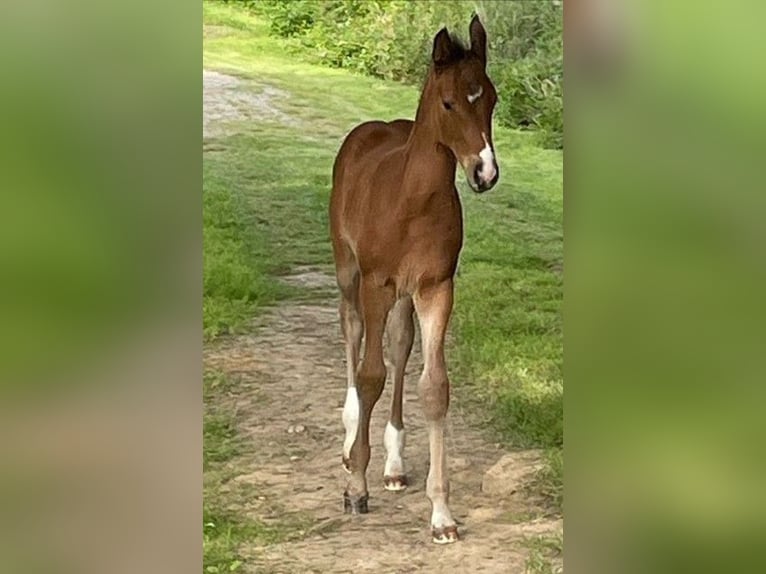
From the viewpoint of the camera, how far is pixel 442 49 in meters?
2.01

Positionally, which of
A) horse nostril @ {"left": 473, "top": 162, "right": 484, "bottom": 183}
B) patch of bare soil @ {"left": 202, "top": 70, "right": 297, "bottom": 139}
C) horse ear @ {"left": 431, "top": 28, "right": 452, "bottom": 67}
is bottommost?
horse nostril @ {"left": 473, "top": 162, "right": 484, "bottom": 183}

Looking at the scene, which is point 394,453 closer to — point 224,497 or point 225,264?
point 224,497

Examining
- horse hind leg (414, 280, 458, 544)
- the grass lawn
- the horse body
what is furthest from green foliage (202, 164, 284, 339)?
horse hind leg (414, 280, 458, 544)

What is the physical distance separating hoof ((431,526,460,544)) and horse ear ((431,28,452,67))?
923mm

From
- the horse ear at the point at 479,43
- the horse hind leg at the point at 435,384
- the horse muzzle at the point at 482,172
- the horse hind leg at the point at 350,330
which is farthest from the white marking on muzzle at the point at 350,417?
the horse ear at the point at 479,43

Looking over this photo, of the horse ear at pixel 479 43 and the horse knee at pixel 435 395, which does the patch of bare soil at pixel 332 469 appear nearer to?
the horse knee at pixel 435 395

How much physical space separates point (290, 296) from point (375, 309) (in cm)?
21

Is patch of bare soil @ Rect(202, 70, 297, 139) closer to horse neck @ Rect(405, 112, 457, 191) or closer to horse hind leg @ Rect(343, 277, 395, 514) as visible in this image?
horse neck @ Rect(405, 112, 457, 191)

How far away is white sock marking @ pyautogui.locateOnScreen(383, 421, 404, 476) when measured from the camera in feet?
6.82

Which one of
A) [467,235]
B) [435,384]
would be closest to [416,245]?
[467,235]

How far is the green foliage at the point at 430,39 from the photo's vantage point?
2150mm
